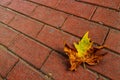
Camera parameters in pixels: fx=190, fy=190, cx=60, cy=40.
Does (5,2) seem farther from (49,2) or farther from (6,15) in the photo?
(49,2)

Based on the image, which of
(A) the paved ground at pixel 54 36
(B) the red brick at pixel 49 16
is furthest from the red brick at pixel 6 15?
(B) the red brick at pixel 49 16

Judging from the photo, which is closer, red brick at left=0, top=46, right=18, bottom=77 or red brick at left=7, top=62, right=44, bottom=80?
red brick at left=7, top=62, right=44, bottom=80

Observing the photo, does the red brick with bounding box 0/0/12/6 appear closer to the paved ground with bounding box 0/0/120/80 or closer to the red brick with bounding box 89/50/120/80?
the paved ground with bounding box 0/0/120/80

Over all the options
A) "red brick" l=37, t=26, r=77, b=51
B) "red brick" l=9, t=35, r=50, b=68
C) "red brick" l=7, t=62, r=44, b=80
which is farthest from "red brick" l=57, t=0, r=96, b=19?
"red brick" l=7, t=62, r=44, b=80

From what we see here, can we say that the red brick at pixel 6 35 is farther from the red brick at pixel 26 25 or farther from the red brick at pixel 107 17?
the red brick at pixel 107 17

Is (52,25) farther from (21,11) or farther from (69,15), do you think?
(21,11)

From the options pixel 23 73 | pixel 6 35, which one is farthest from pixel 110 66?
pixel 6 35
